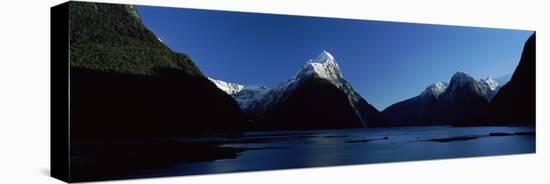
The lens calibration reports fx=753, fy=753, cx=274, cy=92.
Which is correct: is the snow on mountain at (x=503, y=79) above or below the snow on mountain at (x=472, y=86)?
above

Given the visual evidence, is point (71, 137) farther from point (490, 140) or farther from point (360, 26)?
point (490, 140)

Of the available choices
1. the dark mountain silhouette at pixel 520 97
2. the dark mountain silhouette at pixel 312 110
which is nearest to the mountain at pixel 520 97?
the dark mountain silhouette at pixel 520 97

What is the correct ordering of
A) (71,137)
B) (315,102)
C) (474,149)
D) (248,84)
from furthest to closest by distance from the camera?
(474,149) < (315,102) < (248,84) < (71,137)

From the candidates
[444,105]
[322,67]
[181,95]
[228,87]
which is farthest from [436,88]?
[181,95]

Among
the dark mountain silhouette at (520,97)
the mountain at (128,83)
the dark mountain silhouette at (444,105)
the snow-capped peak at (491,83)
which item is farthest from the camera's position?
the dark mountain silhouette at (520,97)

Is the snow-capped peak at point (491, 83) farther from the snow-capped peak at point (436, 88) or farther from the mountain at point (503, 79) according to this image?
the snow-capped peak at point (436, 88)

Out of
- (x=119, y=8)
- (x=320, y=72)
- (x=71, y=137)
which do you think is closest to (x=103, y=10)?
(x=119, y=8)

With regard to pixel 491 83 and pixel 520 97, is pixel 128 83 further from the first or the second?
pixel 520 97
